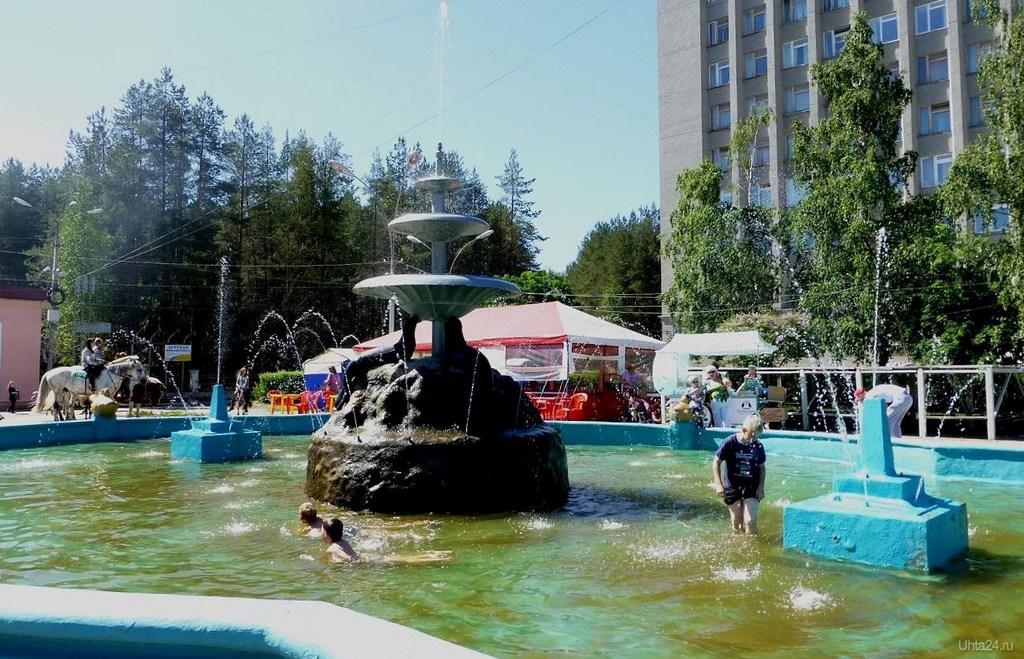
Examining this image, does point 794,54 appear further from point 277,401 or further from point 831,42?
point 277,401

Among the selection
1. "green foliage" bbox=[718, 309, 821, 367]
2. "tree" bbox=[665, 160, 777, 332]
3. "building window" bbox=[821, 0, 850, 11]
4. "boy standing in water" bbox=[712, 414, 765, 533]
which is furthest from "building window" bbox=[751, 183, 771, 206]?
"boy standing in water" bbox=[712, 414, 765, 533]

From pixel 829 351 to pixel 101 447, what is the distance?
A: 2115 centimetres

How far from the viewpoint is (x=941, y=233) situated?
2461 centimetres

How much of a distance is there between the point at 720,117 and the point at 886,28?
29.5 feet

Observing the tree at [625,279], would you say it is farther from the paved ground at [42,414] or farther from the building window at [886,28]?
the paved ground at [42,414]

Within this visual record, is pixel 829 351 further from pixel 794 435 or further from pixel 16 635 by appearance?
pixel 16 635

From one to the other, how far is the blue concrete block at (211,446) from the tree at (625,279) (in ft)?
148

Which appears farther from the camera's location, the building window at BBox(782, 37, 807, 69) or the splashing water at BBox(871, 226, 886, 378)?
the building window at BBox(782, 37, 807, 69)

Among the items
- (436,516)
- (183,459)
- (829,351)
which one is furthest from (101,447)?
(829,351)

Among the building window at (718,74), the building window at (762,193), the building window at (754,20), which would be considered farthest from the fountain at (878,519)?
the building window at (754,20)

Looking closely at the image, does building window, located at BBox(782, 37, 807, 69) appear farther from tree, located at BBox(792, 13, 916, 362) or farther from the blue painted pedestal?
the blue painted pedestal

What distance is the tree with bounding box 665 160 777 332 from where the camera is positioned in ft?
A: 101

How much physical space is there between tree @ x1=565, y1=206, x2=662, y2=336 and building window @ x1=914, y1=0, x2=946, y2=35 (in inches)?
982

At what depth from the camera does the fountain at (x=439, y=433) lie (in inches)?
335
